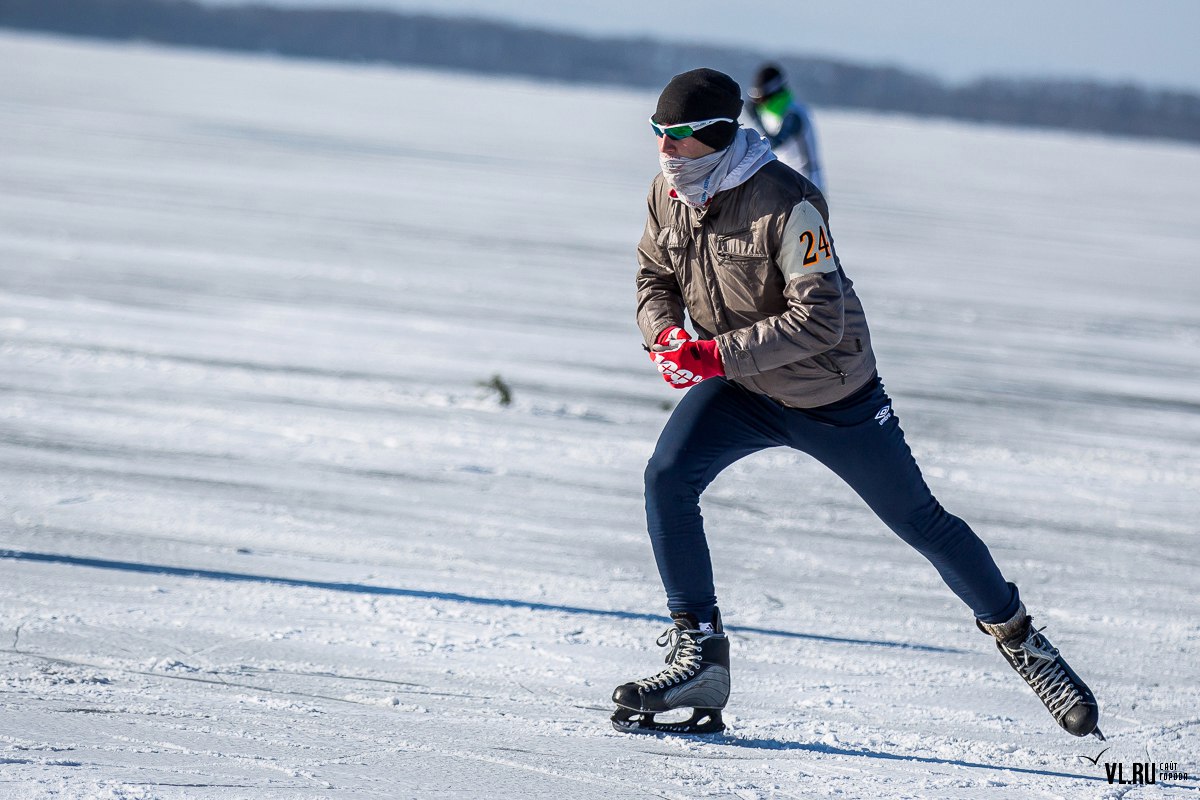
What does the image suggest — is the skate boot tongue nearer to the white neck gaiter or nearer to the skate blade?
the skate blade

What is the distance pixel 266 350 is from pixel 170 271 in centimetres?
280

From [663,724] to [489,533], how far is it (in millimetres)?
1654

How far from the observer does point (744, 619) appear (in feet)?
13.9

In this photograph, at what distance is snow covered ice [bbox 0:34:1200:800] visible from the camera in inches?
126

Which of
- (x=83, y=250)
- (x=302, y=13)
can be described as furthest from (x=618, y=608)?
(x=302, y=13)

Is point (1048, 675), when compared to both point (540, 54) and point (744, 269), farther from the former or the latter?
point (540, 54)

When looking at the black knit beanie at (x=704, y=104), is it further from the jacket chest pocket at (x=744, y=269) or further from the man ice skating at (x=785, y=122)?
the man ice skating at (x=785, y=122)

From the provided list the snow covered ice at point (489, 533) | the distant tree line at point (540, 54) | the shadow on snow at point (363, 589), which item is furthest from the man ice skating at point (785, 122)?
the distant tree line at point (540, 54)

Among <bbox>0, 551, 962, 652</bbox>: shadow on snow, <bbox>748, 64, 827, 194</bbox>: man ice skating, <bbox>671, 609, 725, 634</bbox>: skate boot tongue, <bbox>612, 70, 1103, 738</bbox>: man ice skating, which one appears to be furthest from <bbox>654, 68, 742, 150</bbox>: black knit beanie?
<bbox>748, 64, 827, 194</bbox>: man ice skating

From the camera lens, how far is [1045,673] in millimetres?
3389

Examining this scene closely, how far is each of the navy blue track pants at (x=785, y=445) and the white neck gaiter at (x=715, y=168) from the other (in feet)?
1.55

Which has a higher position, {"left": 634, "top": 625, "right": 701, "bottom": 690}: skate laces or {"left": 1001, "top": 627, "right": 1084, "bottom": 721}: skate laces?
{"left": 1001, "top": 627, "right": 1084, "bottom": 721}: skate laces

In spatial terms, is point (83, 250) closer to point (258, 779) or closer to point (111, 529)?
point (111, 529)

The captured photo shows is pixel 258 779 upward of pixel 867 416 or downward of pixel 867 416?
downward
